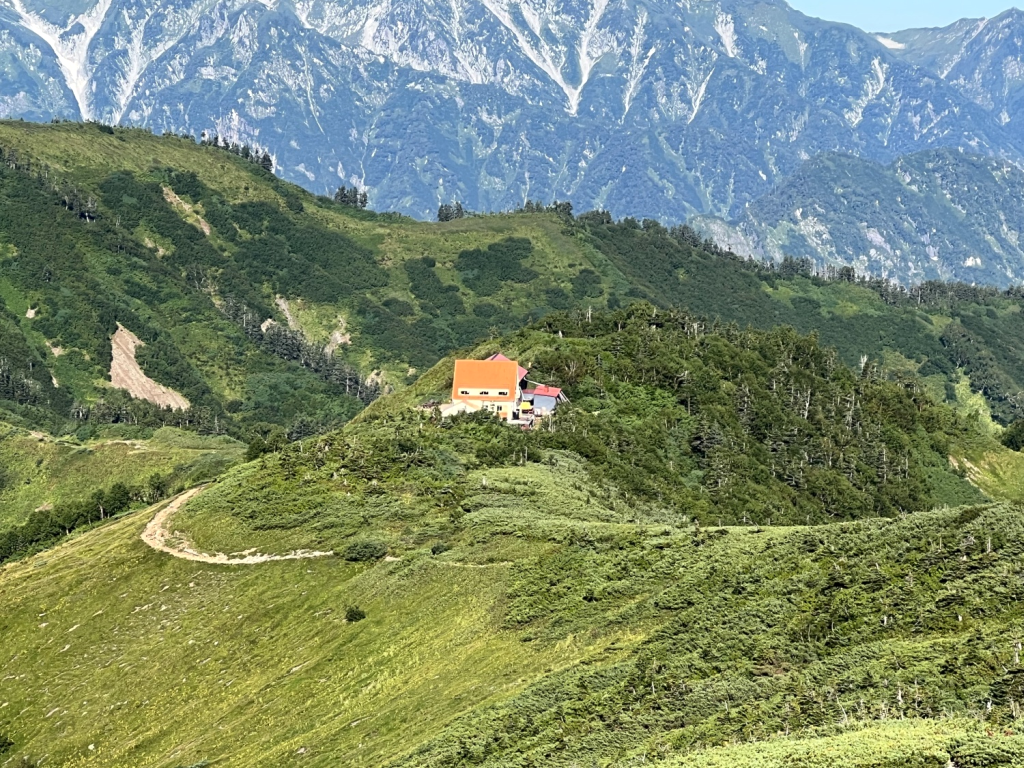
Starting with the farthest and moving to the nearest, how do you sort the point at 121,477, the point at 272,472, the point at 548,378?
1. the point at 121,477
2. the point at 548,378
3. the point at 272,472

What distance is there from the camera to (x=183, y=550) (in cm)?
8638

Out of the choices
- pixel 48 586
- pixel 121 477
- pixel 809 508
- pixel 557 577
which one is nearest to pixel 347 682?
pixel 557 577

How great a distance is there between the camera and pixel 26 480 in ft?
582

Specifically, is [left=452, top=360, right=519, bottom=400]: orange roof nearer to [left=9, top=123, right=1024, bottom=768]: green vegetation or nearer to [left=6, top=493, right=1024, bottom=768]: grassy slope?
[left=9, top=123, right=1024, bottom=768]: green vegetation

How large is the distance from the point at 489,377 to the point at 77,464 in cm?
8291

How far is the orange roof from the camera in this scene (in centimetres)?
13262

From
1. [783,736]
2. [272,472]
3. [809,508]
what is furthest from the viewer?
[809,508]

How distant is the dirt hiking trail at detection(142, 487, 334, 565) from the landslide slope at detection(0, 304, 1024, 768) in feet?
3.69

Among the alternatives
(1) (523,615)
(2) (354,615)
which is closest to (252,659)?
(2) (354,615)

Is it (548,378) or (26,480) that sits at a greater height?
(548,378)

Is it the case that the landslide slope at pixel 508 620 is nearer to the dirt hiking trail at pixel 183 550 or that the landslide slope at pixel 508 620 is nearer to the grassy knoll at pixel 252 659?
the grassy knoll at pixel 252 659

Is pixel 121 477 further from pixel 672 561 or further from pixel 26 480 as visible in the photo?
pixel 672 561

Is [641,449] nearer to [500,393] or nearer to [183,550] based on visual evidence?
[500,393]

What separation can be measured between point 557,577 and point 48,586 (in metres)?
44.5
